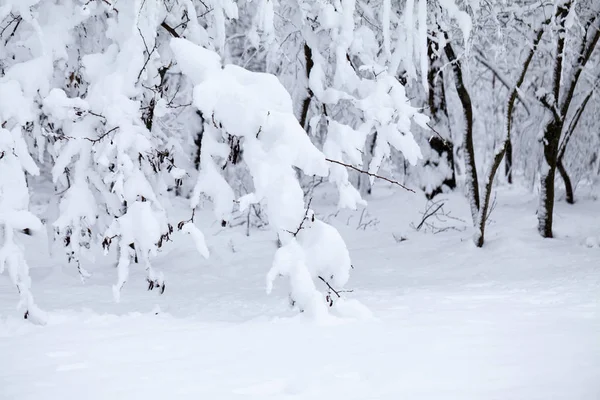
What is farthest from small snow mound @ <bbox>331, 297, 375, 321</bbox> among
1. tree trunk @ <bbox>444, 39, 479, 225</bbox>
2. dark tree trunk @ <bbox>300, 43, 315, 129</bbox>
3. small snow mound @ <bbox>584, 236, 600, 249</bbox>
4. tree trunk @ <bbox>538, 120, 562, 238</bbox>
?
tree trunk @ <bbox>538, 120, 562, 238</bbox>

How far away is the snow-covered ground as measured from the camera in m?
2.31

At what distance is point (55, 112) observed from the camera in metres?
3.59

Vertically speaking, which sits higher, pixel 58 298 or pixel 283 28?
pixel 283 28

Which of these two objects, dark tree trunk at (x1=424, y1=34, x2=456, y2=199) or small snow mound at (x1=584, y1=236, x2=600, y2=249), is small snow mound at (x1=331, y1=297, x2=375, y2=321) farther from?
dark tree trunk at (x1=424, y1=34, x2=456, y2=199)

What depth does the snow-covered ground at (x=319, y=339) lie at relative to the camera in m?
2.31

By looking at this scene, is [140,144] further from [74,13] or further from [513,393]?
[513,393]

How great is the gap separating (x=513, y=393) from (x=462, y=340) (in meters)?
0.76

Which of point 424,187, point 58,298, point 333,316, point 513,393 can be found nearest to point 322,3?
point 333,316

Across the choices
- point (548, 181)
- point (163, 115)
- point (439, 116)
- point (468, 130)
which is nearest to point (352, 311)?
point (163, 115)

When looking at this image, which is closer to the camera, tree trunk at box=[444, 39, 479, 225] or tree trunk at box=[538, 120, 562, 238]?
tree trunk at box=[444, 39, 479, 225]

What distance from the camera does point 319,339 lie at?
Result: 120 inches

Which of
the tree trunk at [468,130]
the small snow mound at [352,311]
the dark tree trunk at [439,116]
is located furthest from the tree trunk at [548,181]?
the small snow mound at [352,311]

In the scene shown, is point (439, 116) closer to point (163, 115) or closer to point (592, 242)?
point (592, 242)

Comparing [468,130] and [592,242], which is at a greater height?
[468,130]
